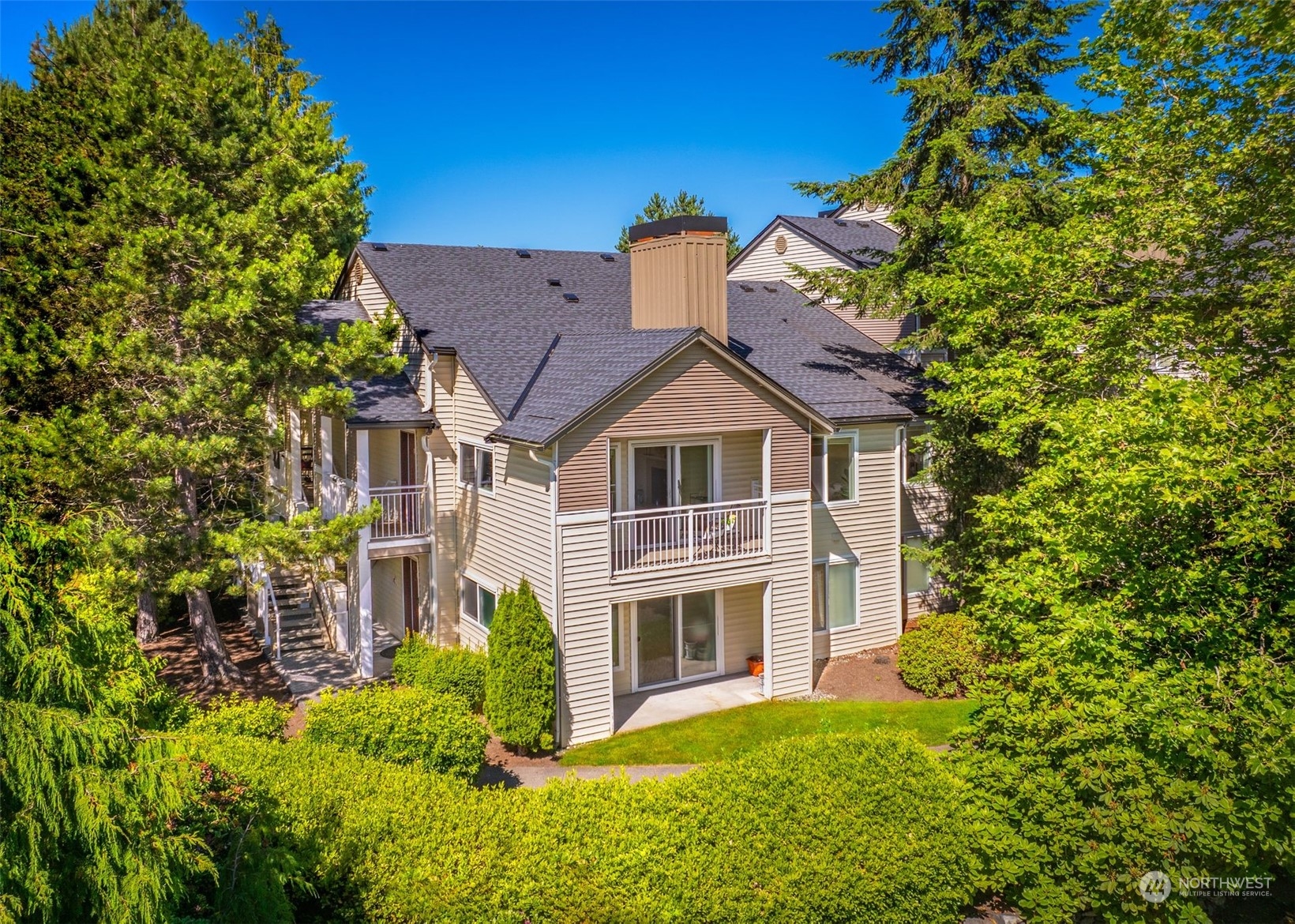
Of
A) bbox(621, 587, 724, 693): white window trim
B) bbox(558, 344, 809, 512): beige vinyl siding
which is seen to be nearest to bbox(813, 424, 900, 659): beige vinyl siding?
bbox(621, 587, 724, 693): white window trim

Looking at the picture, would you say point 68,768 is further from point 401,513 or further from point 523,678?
point 401,513

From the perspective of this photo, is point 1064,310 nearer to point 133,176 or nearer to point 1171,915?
point 1171,915

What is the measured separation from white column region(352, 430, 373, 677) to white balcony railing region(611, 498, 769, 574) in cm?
607

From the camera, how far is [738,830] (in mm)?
8922

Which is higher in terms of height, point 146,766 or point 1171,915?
point 146,766

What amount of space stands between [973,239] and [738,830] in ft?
41.3

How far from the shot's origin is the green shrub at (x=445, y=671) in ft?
50.7

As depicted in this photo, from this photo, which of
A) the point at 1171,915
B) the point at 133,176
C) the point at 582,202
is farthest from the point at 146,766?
the point at 582,202

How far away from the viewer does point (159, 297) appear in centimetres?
1498

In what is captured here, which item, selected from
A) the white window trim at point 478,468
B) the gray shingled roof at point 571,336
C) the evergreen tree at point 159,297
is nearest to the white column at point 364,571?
the evergreen tree at point 159,297

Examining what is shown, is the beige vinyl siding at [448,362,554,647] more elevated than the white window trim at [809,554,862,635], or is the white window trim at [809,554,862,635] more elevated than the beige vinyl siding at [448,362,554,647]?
the beige vinyl siding at [448,362,554,647]

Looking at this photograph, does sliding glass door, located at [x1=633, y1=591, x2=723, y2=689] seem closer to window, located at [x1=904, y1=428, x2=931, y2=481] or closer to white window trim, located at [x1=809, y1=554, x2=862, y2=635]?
white window trim, located at [x1=809, y1=554, x2=862, y2=635]

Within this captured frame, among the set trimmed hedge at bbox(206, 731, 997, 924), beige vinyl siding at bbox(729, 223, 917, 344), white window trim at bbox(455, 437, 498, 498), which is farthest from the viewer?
beige vinyl siding at bbox(729, 223, 917, 344)

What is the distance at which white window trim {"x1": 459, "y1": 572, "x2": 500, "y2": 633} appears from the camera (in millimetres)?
17562
